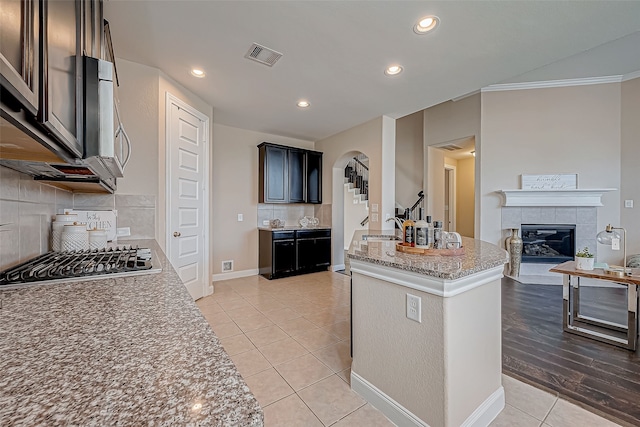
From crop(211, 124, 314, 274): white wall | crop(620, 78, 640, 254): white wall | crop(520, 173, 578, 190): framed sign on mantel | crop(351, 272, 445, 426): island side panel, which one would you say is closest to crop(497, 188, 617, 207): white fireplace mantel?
crop(520, 173, 578, 190): framed sign on mantel

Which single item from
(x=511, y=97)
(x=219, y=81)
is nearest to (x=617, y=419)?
(x=219, y=81)

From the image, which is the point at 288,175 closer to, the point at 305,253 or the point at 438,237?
the point at 305,253

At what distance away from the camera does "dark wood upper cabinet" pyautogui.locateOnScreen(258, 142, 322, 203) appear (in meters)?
4.74

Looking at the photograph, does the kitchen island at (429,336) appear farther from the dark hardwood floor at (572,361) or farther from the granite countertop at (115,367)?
the granite countertop at (115,367)

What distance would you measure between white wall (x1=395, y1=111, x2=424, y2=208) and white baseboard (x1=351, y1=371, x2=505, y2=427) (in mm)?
5475

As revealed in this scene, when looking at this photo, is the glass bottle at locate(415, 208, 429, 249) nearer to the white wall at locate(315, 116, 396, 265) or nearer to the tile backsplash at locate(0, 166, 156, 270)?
the tile backsplash at locate(0, 166, 156, 270)

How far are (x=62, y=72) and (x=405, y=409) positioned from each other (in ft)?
6.67

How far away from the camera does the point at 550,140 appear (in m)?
4.46

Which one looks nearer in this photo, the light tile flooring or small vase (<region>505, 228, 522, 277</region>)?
the light tile flooring

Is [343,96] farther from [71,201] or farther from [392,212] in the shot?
[71,201]

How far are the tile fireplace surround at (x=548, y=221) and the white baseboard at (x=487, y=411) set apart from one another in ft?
12.1

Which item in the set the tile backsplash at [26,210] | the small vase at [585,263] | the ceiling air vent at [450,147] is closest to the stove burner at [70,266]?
the tile backsplash at [26,210]

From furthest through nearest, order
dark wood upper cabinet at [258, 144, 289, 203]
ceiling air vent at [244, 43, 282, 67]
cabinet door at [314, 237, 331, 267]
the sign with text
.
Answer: cabinet door at [314, 237, 331, 267] < dark wood upper cabinet at [258, 144, 289, 203] < ceiling air vent at [244, 43, 282, 67] < the sign with text

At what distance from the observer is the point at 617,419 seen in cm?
151
